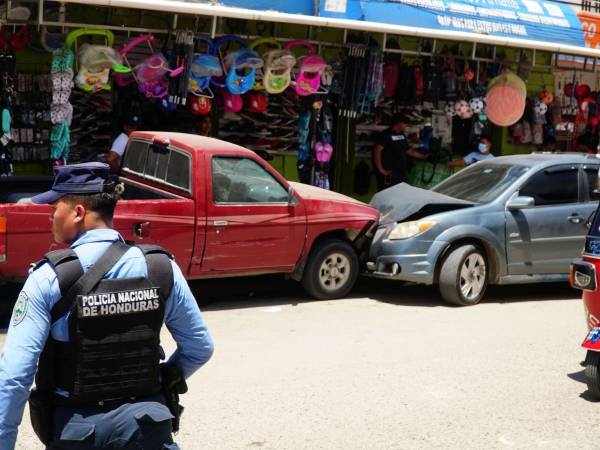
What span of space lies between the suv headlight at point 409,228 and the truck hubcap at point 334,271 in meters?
0.59

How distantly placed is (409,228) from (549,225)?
1597 millimetres

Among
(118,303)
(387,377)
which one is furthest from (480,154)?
(118,303)

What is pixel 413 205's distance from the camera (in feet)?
32.6

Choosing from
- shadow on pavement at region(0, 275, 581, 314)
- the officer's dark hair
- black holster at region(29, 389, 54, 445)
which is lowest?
shadow on pavement at region(0, 275, 581, 314)

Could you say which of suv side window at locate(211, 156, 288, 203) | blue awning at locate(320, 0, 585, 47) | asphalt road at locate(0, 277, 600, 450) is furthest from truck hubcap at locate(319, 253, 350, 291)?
blue awning at locate(320, 0, 585, 47)

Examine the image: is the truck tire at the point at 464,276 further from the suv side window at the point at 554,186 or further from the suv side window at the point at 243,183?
the suv side window at the point at 243,183

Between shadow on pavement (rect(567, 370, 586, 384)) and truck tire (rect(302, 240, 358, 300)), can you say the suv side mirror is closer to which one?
truck tire (rect(302, 240, 358, 300))

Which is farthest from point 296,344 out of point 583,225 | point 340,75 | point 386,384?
point 340,75

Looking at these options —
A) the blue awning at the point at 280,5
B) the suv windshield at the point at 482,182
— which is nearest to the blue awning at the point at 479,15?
the blue awning at the point at 280,5

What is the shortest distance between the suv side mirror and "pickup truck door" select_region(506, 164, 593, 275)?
7 cm

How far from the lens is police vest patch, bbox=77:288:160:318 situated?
9.92ft

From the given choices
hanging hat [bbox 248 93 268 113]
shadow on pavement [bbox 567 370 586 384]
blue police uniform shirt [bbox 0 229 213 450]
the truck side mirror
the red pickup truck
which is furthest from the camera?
→ hanging hat [bbox 248 93 268 113]

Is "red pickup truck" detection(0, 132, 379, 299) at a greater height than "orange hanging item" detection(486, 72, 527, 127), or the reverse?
"orange hanging item" detection(486, 72, 527, 127)

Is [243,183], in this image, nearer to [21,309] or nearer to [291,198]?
[291,198]
